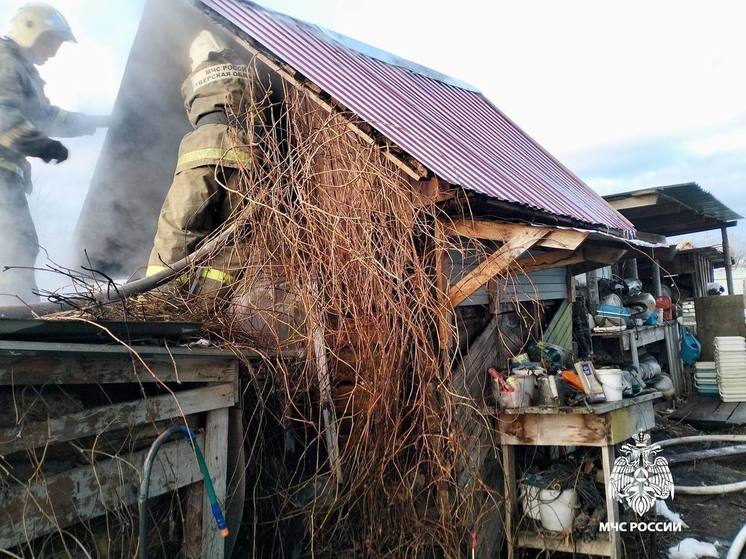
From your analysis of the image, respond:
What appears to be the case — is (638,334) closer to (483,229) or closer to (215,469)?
(483,229)

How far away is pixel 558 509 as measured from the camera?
4.68m

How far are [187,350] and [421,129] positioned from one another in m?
3.27

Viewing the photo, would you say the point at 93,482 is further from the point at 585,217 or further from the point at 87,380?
the point at 585,217

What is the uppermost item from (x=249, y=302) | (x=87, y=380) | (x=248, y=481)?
(x=249, y=302)

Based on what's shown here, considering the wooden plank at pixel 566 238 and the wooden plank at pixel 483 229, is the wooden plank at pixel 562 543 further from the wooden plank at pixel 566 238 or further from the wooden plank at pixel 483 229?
the wooden plank at pixel 483 229

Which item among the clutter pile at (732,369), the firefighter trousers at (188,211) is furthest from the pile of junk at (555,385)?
the clutter pile at (732,369)

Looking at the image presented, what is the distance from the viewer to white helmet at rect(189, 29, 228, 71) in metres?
5.46

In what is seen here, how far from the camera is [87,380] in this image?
114 inches

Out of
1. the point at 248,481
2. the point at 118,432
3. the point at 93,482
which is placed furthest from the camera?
the point at 248,481

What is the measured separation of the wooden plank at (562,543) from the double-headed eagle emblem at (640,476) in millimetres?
801

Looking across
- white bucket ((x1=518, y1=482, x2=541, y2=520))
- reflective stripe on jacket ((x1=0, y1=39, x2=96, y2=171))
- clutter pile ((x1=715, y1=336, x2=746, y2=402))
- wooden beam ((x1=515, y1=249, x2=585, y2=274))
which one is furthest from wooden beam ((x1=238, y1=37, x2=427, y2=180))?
clutter pile ((x1=715, y1=336, x2=746, y2=402))

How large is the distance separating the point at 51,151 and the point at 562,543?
258 inches

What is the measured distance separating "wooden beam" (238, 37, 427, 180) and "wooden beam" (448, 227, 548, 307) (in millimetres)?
973

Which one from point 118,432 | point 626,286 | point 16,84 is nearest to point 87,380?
point 118,432
